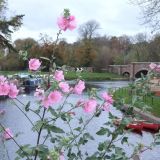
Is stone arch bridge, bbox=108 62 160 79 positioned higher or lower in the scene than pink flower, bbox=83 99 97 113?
lower

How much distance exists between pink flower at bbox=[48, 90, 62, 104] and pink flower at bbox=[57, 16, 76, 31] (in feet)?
1.58

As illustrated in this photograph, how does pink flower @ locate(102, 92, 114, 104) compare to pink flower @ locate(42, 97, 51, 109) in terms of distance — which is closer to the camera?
pink flower @ locate(42, 97, 51, 109)

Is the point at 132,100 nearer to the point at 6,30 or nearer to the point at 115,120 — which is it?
the point at 115,120

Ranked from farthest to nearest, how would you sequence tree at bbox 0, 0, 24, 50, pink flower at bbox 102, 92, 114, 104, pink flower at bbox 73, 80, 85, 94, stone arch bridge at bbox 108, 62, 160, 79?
A: stone arch bridge at bbox 108, 62, 160, 79 → tree at bbox 0, 0, 24, 50 → pink flower at bbox 102, 92, 114, 104 → pink flower at bbox 73, 80, 85, 94

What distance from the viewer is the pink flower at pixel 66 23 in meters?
3.91

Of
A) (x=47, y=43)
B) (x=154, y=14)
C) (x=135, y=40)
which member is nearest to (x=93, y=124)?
(x=154, y=14)

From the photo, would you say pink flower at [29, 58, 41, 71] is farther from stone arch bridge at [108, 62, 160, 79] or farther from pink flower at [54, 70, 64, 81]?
stone arch bridge at [108, 62, 160, 79]

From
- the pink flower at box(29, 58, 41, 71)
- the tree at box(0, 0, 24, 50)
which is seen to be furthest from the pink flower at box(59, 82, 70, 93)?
the tree at box(0, 0, 24, 50)

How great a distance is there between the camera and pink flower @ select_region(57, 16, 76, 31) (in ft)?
12.8

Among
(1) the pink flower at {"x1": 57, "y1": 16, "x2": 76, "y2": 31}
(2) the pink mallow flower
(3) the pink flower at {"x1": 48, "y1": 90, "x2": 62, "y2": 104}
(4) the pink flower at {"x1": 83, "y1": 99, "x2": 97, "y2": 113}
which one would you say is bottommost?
(2) the pink mallow flower

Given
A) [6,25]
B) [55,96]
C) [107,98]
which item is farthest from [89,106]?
[6,25]

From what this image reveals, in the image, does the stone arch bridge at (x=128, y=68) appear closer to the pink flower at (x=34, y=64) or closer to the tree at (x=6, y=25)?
the tree at (x=6, y=25)

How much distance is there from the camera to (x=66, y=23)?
3932 mm

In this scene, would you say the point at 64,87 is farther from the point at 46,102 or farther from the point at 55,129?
the point at 55,129
